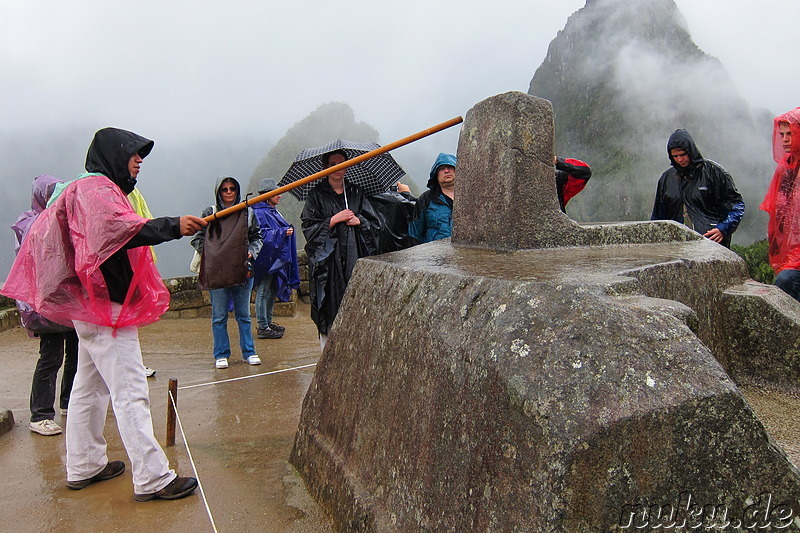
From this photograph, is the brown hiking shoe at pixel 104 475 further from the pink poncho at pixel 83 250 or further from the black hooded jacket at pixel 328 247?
the black hooded jacket at pixel 328 247

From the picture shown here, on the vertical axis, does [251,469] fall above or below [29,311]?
below

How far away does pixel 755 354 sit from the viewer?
2.81m

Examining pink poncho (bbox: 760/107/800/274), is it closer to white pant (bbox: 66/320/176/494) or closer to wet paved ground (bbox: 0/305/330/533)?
wet paved ground (bbox: 0/305/330/533)

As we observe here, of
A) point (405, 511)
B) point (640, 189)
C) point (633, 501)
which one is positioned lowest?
point (640, 189)

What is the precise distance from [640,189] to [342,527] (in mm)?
16929

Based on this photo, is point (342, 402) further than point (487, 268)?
Yes

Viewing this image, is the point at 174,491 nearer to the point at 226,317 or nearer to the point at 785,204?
the point at 226,317

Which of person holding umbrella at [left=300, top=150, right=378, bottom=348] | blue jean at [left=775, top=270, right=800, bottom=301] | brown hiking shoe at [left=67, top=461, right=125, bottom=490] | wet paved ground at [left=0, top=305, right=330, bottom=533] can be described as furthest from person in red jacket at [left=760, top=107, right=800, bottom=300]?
brown hiking shoe at [left=67, top=461, right=125, bottom=490]

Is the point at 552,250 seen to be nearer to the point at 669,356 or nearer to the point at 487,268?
the point at 487,268

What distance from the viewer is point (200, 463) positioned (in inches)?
137

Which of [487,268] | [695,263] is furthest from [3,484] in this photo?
[695,263]

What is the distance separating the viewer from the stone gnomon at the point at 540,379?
5.07 ft

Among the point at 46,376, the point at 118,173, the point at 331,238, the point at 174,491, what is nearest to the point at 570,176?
the point at 331,238

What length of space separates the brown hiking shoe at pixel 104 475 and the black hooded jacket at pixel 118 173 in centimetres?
98
